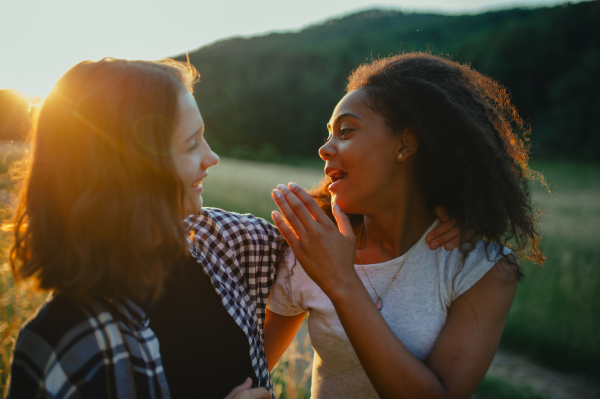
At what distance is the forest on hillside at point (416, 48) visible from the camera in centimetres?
3588

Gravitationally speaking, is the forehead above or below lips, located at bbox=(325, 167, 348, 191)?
above

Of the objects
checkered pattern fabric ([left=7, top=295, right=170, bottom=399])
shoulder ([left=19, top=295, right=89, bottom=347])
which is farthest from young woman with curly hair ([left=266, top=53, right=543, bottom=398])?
shoulder ([left=19, top=295, right=89, bottom=347])

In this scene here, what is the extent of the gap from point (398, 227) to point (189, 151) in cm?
121

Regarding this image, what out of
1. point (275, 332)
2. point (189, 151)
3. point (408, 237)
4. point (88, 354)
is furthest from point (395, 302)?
point (88, 354)

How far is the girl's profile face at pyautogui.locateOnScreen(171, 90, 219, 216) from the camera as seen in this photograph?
146cm

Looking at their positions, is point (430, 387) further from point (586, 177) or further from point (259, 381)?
point (586, 177)

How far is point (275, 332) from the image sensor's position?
86.4 inches

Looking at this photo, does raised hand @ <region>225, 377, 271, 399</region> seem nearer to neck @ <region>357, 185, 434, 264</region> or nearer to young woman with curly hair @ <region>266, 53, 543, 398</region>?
young woman with curly hair @ <region>266, 53, 543, 398</region>

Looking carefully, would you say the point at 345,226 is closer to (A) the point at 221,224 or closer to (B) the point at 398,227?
(B) the point at 398,227

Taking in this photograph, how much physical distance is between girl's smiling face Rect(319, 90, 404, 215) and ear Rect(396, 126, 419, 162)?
0.05 feet

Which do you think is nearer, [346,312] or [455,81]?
[346,312]

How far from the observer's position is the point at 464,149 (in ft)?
6.52

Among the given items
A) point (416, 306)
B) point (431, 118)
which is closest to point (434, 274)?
point (416, 306)

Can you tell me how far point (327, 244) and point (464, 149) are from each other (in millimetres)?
926
